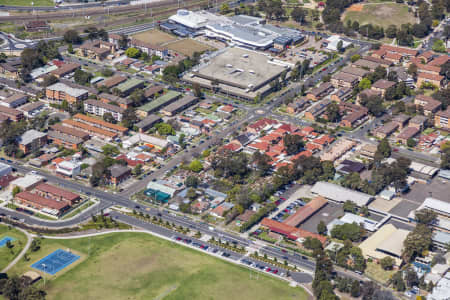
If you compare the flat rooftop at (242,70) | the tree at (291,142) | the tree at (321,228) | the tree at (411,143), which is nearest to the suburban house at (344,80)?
the flat rooftop at (242,70)

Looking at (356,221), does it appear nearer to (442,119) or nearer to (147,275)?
(147,275)

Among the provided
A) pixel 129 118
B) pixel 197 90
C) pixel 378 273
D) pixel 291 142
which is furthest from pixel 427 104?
pixel 129 118

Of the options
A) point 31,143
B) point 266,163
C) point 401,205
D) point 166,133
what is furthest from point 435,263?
point 31,143

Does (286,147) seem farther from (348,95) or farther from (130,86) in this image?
(130,86)

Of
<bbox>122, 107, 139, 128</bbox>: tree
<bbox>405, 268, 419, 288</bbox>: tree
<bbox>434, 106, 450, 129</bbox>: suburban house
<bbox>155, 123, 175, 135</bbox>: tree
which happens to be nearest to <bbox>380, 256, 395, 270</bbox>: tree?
<bbox>405, 268, 419, 288</bbox>: tree

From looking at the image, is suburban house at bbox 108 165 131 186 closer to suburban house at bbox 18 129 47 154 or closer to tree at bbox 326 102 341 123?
suburban house at bbox 18 129 47 154
